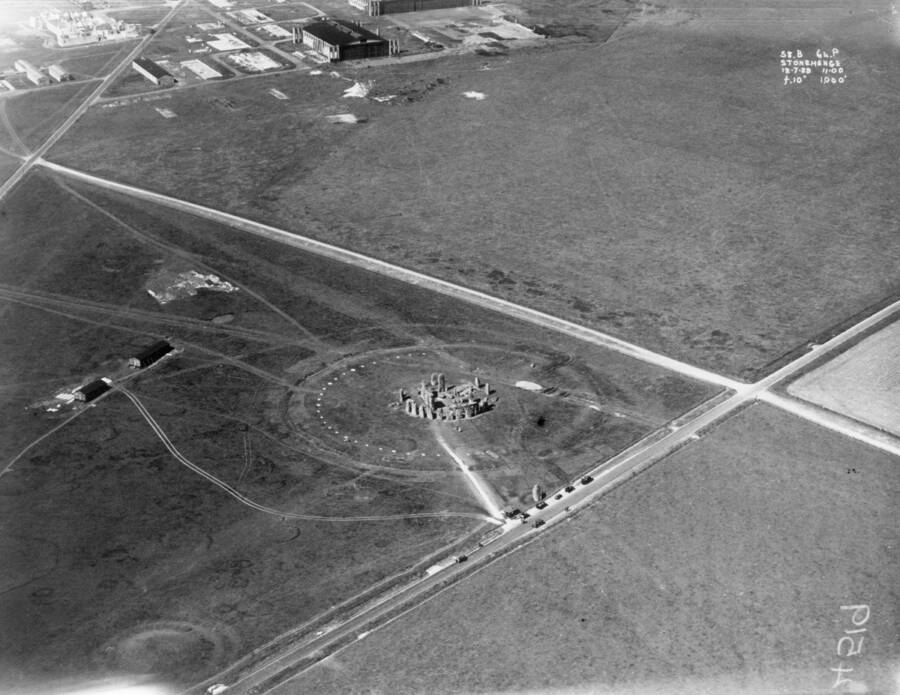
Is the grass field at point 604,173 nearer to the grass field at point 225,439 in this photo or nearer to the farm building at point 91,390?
the grass field at point 225,439

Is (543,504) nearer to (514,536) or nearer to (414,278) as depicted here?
(514,536)

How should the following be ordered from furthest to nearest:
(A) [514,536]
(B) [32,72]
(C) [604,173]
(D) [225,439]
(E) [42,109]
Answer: (B) [32,72] < (E) [42,109] < (C) [604,173] < (D) [225,439] < (A) [514,536]

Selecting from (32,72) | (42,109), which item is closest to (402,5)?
(32,72)

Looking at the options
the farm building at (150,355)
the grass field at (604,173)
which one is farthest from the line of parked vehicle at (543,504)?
the farm building at (150,355)

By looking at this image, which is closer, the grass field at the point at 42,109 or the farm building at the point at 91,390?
the farm building at the point at 91,390

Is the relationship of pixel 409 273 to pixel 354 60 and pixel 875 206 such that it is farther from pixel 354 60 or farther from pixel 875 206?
pixel 354 60

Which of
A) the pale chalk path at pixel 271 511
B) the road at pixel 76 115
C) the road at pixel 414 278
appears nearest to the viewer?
the pale chalk path at pixel 271 511
